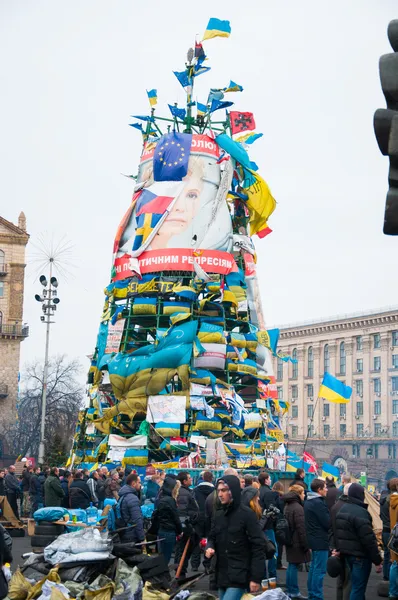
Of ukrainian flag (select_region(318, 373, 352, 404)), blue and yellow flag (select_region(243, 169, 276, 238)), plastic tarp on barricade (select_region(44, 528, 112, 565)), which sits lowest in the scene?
plastic tarp on barricade (select_region(44, 528, 112, 565))

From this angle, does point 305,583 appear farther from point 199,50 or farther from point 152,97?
point 152,97

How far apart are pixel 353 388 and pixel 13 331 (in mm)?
34395

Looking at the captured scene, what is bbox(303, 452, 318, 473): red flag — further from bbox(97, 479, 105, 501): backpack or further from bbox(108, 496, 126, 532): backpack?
bbox(108, 496, 126, 532): backpack

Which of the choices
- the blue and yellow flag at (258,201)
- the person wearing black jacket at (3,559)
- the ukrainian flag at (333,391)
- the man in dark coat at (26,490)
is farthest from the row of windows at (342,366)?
the person wearing black jacket at (3,559)

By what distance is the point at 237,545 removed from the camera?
991 cm

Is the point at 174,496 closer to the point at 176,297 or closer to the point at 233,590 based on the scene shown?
the point at 233,590

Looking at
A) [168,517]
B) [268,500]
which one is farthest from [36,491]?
[168,517]

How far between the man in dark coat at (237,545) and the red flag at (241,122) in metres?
38.2

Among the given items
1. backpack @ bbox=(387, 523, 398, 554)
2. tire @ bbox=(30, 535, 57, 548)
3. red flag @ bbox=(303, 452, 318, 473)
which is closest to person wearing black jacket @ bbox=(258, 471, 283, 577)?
backpack @ bbox=(387, 523, 398, 554)

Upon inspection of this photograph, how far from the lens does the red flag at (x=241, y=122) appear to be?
47.1 m

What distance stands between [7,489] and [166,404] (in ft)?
50.2

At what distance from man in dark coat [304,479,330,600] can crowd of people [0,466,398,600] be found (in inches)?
0.5

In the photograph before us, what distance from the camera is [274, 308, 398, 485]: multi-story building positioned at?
8869 cm

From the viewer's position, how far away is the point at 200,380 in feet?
139
